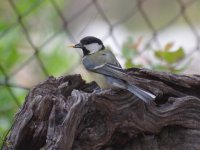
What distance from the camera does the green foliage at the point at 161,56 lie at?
7.97ft

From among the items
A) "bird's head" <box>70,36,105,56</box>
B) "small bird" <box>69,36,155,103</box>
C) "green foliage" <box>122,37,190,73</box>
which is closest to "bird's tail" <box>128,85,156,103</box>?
"small bird" <box>69,36,155,103</box>

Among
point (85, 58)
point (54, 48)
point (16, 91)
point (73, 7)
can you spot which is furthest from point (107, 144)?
point (73, 7)

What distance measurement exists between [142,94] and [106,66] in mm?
263

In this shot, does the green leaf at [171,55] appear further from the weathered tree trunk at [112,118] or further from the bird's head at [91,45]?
the weathered tree trunk at [112,118]

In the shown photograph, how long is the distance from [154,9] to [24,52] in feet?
5.89

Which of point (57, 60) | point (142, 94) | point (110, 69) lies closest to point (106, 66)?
point (110, 69)

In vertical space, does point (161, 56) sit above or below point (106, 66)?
below

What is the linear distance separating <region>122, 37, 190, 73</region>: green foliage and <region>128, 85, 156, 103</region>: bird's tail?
0.60 m

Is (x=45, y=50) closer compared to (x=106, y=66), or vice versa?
(x=106, y=66)

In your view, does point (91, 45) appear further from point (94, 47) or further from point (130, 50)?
point (130, 50)

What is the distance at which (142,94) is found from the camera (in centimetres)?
175

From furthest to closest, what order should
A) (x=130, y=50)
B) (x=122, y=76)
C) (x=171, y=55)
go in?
(x=130, y=50) < (x=171, y=55) < (x=122, y=76)

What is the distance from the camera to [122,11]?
4484 millimetres

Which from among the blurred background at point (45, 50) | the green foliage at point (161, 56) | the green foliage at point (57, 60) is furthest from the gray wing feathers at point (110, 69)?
the green foliage at point (57, 60)
